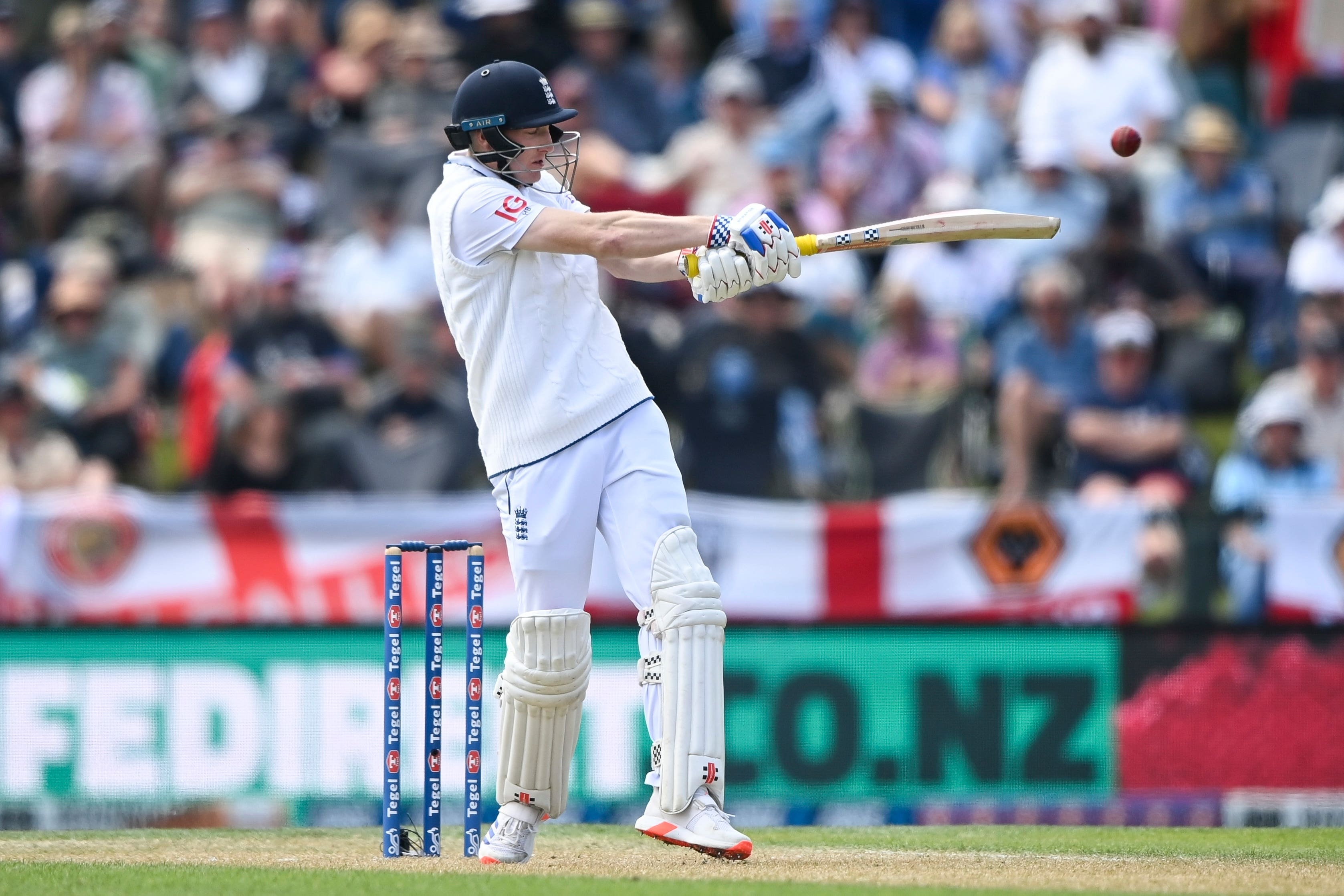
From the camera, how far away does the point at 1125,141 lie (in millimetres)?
7211

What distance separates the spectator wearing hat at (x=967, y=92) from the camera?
13703 mm

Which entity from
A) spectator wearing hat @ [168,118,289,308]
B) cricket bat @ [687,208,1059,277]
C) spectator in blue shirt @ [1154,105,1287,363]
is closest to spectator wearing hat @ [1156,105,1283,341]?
spectator in blue shirt @ [1154,105,1287,363]

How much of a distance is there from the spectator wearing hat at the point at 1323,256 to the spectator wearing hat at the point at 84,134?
25.6 ft

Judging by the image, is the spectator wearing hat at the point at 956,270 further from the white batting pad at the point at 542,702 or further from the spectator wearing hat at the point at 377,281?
the white batting pad at the point at 542,702

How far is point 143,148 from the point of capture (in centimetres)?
1470

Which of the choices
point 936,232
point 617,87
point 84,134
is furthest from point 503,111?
point 84,134

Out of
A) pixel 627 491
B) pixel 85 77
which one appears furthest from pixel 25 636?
pixel 85 77

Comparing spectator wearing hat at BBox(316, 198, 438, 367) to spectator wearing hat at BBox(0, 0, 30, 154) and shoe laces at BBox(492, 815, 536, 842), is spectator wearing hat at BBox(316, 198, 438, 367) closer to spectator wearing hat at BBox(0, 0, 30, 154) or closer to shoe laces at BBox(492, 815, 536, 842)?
spectator wearing hat at BBox(0, 0, 30, 154)

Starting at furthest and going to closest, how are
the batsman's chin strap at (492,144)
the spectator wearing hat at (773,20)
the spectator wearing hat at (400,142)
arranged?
1. the spectator wearing hat at (773,20)
2. the spectator wearing hat at (400,142)
3. the batsman's chin strap at (492,144)

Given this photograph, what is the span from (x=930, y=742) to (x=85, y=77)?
9042 mm

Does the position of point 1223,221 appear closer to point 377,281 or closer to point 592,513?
point 377,281

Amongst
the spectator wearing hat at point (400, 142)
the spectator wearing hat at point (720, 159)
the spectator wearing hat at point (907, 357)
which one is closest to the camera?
the spectator wearing hat at point (907, 357)

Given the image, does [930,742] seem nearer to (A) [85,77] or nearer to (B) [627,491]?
(B) [627,491]

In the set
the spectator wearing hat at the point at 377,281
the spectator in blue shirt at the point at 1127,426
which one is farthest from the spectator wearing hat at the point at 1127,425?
the spectator wearing hat at the point at 377,281
